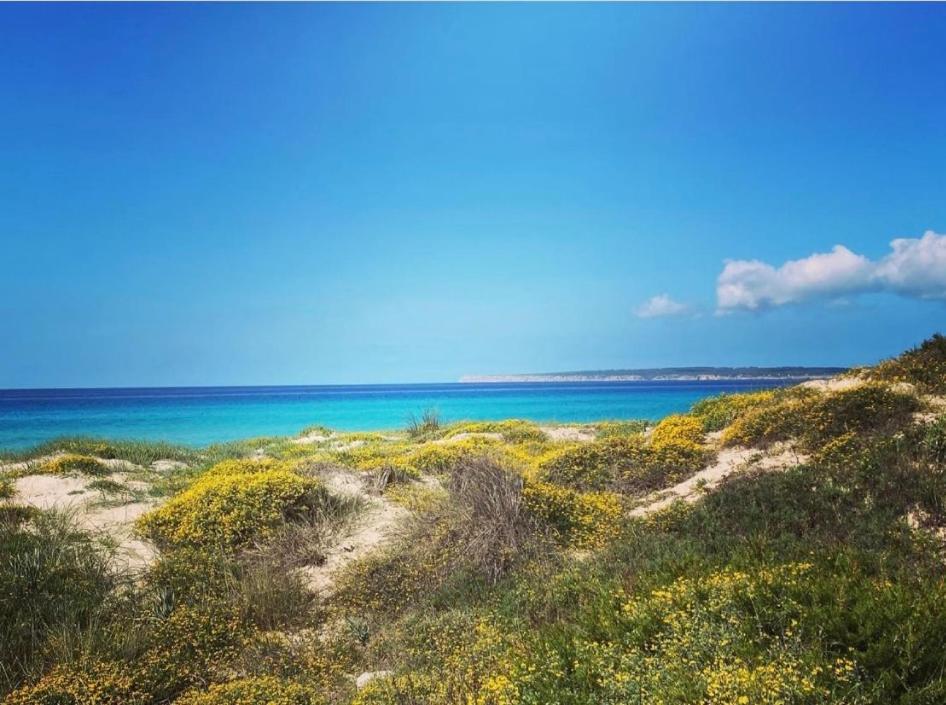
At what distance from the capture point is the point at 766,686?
374 centimetres

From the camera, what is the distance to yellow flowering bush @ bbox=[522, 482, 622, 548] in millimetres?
9383

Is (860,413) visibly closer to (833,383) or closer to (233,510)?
(833,383)

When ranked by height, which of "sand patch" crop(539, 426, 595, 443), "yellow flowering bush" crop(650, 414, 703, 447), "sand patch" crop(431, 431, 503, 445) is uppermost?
"yellow flowering bush" crop(650, 414, 703, 447)

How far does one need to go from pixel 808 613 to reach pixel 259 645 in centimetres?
568

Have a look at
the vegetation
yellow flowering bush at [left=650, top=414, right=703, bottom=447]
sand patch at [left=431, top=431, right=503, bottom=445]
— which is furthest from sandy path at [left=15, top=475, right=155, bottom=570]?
yellow flowering bush at [left=650, top=414, right=703, bottom=447]

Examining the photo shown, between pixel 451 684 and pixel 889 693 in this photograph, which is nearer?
pixel 889 693

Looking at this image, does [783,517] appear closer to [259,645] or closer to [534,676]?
[534,676]

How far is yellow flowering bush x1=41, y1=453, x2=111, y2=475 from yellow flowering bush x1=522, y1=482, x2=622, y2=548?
11.9 m

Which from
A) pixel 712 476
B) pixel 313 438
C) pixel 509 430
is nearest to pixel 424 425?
pixel 313 438

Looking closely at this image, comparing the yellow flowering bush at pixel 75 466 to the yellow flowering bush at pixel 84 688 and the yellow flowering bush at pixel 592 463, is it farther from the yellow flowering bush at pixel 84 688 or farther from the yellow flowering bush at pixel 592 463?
the yellow flowering bush at pixel 592 463

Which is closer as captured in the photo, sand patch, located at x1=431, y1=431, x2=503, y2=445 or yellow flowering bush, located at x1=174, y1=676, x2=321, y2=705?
yellow flowering bush, located at x1=174, y1=676, x2=321, y2=705

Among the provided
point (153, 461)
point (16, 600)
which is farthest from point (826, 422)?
point (153, 461)

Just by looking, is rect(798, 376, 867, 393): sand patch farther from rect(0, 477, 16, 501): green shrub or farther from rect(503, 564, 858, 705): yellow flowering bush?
rect(0, 477, 16, 501): green shrub

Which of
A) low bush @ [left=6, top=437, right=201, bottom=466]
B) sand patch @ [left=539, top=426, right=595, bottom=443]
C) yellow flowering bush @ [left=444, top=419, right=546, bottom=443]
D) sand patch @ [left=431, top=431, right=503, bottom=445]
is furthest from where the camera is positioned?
sand patch @ [left=539, top=426, right=595, bottom=443]
